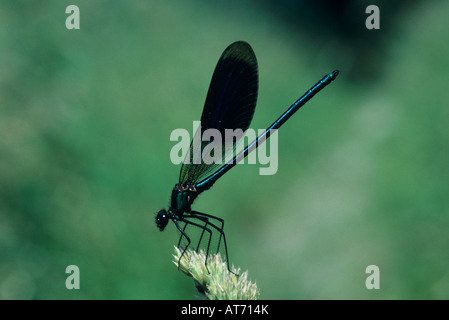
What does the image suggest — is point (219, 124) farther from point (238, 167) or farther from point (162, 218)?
point (238, 167)

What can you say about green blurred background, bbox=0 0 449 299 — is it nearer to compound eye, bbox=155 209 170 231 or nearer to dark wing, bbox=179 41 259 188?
compound eye, bbox=155 209 170 231

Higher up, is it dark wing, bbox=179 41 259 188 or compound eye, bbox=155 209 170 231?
dark wing, bbox=179 41 259 188

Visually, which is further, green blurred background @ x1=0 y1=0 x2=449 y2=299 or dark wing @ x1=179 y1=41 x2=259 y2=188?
green blurred background @ x1=0 y1=0 x2=449 y2=299

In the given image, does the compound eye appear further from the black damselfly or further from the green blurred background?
the green blurred background

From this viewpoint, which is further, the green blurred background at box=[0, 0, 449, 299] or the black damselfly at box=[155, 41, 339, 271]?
the green blurred background at box=[0, 0, 449, 299]

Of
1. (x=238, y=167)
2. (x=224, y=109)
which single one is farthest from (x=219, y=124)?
(x=238, y=167)

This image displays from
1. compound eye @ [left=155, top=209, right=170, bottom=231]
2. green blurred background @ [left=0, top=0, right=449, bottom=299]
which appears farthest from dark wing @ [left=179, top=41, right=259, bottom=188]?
green blurred background @ [left=0, top=0, right=449, bottom=299]

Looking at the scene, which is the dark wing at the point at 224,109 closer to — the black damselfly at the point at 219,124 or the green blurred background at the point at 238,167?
the black damselfly at the point at 219,124
